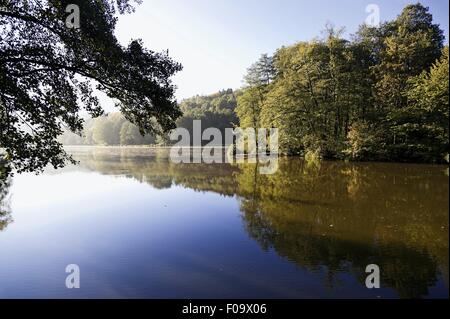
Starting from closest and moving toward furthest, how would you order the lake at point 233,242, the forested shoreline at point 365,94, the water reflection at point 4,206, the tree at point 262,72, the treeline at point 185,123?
the lake at point 233,242 < the water reflection at point 4,206 < the forested shoreline at point 365,94 < the tree at point 262,72 < the treeline at point 185,123

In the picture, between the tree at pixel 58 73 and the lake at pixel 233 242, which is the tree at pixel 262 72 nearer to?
the lake at pixel 233 242

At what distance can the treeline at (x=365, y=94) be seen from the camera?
2817cm

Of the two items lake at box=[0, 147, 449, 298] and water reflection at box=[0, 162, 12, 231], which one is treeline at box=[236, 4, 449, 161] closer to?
lake at box=[0, 147, 449, 298]

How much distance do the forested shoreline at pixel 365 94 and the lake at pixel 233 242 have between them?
13582mm

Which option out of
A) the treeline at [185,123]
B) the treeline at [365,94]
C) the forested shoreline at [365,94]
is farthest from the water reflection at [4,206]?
the treeline at [185,123]

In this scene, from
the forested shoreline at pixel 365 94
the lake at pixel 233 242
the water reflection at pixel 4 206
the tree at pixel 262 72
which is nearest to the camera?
the lake at pixel 233 242

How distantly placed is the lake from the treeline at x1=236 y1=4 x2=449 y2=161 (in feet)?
44.5

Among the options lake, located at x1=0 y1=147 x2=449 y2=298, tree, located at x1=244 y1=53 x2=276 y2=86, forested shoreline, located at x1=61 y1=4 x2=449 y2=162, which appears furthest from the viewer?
tree, located at x1=244 y1=53 x2=276 y2=86

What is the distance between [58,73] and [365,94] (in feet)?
102

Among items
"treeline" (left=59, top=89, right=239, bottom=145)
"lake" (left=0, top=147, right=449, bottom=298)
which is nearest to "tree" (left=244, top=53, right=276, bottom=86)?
"treeline" (left=59, top=89, right=239, bottom=145)

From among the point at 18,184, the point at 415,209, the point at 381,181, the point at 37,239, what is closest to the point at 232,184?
the point at 381,181

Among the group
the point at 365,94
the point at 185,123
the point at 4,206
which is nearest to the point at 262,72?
the point at 365,94

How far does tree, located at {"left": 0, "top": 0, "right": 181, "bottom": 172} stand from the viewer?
7898 millimetres

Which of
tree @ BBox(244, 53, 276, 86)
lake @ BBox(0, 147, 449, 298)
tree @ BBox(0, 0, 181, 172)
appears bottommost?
lake @ BBox(0, 147, 449, 298)
